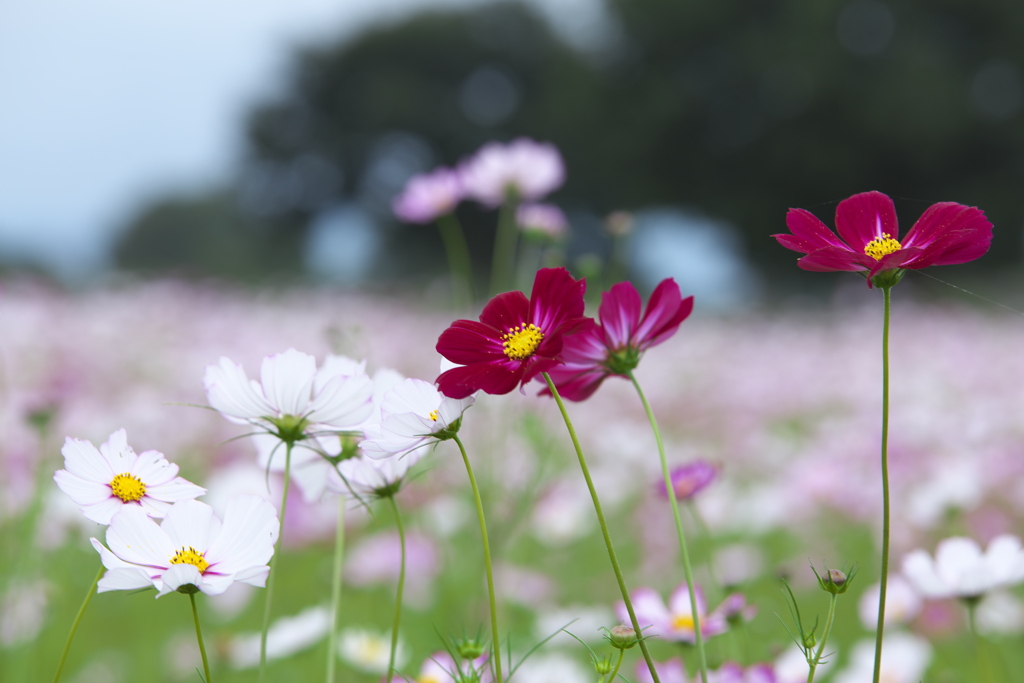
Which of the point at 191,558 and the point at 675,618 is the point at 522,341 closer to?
the point at 191,558

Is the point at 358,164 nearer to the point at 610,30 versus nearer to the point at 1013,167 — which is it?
the point at 610,30

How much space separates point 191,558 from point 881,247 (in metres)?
0.32

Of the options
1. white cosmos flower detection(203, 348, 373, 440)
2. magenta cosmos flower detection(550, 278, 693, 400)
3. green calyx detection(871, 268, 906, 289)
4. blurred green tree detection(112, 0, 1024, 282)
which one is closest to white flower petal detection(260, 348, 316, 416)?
white cosmos flower detection(203, 348, 373, 440)

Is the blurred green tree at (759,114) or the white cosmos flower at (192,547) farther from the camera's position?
the blurred green tree at (759,114)

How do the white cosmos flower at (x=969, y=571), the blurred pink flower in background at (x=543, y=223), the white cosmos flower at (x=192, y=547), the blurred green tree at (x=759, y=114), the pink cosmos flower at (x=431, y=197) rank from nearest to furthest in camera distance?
the white cosmos flower at (x=192, y=547) < the white cosmos flower at (x=969, y=571) < the blurred pink flower in background at (x=543, y=223) < the pink cosmos flower at (x=431, y=197) < the blurred green tree at (x=759, y=114)

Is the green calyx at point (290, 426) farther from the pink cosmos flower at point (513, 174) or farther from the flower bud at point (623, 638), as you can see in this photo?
the pink cosmos flower at point (513, 174)

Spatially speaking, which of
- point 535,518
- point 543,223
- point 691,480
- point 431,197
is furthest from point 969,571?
point 535,518

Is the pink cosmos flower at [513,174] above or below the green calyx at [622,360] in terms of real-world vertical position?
above

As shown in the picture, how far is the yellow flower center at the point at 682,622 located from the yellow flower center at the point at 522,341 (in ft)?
0.84

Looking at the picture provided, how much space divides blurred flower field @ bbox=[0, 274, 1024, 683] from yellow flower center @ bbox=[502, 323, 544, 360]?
3.4 inches

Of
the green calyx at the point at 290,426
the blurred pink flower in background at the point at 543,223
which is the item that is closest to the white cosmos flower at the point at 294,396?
the green calyx at the point at 290,426

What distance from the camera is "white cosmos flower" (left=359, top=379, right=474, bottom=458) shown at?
13.4 inches

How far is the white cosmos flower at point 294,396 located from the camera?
38cm

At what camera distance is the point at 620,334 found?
1.40ft
